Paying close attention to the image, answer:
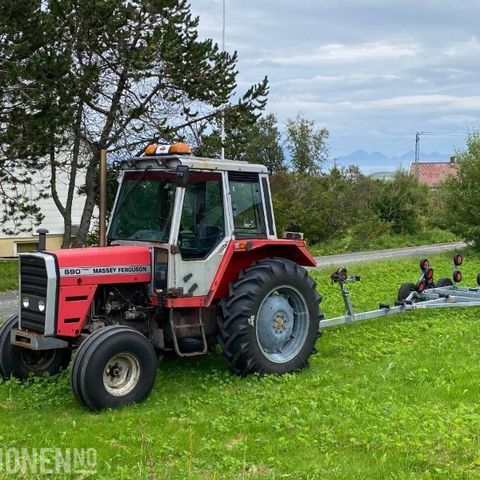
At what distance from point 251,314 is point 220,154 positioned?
41.7ft

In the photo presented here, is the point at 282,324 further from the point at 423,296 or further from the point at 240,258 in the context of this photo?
the point at 423,296

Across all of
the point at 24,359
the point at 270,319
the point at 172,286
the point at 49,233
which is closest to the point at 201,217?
the point at 172,286

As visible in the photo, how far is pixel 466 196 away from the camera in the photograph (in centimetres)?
2370

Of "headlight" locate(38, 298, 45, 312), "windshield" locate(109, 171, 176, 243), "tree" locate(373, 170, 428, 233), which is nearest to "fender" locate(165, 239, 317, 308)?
"windshield" locate(109, 171, 176, 243)

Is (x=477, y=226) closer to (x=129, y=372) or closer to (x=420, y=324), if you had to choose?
(x=420, y=324)

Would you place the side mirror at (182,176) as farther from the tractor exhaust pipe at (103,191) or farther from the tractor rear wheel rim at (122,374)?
the tractor rear wheel rim at (122,374)

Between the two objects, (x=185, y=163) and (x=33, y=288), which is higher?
(x=185, y=163)

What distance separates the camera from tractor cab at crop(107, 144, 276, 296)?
7.10 metres

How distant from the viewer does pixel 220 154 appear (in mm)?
19547

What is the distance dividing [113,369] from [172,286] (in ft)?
3.50

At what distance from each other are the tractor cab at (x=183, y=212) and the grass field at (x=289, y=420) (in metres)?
1.21

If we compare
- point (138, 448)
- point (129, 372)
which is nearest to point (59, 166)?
point (129, 372)

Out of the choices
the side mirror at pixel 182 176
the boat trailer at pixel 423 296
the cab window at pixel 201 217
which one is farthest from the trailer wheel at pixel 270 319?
the boat trailer at pixel 423 296

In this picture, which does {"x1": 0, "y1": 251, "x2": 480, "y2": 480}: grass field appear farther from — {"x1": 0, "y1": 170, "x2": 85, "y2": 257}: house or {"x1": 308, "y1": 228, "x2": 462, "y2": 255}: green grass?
{"x1": 308, "y1": 228, "x2": 462, "y2": 255}: green grass
